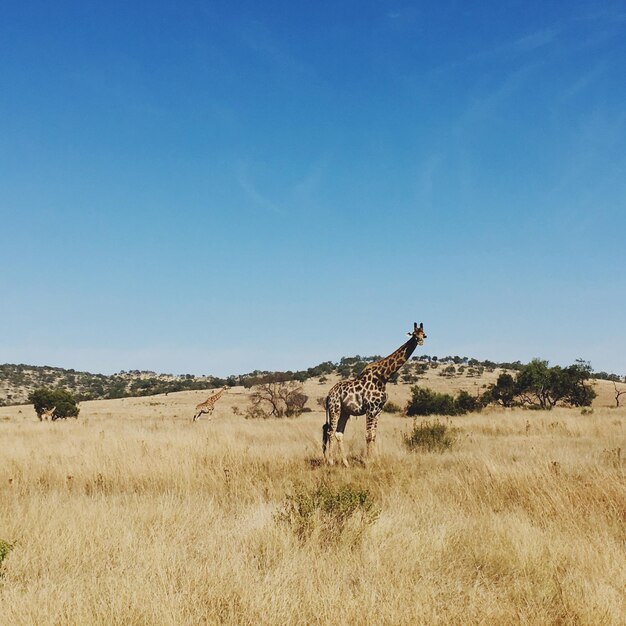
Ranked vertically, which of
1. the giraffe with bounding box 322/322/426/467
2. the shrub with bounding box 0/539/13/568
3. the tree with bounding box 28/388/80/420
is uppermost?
the giraffe with bounding box 322/322/426/467

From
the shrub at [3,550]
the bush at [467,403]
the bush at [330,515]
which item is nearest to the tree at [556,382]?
the bush at [467,403]

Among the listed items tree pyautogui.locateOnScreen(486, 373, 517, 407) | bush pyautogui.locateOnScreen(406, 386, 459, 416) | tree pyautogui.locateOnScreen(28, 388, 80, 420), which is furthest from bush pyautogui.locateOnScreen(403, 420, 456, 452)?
tree pyautogui.locateOnScreen(486, 373, 517, 407)

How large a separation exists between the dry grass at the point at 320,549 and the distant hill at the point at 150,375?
199 ft

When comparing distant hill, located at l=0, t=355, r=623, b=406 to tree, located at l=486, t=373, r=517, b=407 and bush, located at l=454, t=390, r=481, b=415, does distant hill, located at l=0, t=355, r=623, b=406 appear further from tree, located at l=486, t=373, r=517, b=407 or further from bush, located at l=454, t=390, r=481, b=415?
bush, located at l=454, t=390, r=481, b=415

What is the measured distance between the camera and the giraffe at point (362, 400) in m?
11.7

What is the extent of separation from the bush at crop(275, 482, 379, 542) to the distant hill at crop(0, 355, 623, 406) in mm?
63338

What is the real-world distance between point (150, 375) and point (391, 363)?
446ft

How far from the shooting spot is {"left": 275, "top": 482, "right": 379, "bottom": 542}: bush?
5.58 meters

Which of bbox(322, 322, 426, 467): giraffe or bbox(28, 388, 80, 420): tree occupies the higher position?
bbox(322, 322, 426, 467): giraffe

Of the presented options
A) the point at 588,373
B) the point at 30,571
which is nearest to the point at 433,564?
the point at 30,571

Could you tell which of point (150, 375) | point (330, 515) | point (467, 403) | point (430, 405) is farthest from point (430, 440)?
point (150, 375)

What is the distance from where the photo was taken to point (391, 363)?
12.4 metres

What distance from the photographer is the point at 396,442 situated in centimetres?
1451

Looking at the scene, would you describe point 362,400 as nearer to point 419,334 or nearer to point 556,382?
point 419,334
